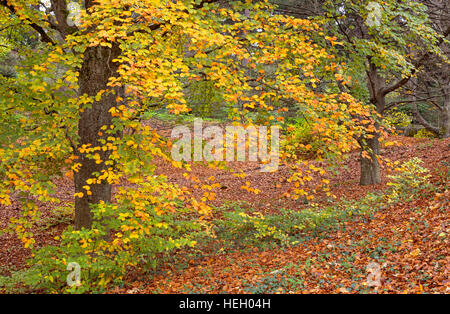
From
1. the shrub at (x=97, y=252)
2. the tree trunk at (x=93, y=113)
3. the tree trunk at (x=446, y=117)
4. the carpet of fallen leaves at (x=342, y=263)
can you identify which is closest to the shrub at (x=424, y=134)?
the tree trunk at (x=446, y=117)

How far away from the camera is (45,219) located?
12.2m

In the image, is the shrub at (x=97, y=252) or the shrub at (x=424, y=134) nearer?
the shrub at (x=97, y=252)

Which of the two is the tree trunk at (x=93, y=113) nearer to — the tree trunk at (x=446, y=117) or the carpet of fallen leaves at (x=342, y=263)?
the carpet of fallen leaves at (x=342, y=263)

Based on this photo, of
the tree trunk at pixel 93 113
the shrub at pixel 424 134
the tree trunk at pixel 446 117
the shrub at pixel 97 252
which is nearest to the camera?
the shrub at pixel 97 252

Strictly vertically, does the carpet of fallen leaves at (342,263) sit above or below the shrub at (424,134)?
below

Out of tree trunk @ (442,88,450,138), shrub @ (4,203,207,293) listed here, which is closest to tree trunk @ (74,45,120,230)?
shrub @ (4,203,207,293)

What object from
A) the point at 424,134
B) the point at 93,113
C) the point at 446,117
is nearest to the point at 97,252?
the point at 93,113

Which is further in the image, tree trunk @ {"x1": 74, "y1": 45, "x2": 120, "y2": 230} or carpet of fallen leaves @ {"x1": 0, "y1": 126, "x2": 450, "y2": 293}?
tree trunk @ {"x1": 74, "y1": 45, "x2": 120, "y2": 230}

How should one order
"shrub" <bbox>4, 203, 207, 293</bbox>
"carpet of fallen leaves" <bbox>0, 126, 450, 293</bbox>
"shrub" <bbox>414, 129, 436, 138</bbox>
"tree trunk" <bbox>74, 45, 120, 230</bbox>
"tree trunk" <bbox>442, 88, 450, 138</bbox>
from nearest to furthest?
"carpet of fallen leaves" <bbox>0, 126, 450, 293</bbox> → "shrub" <bbox>4, 203, 207, 293</bbox> → "tree trunk" <bbox>74, 45, 120, 230</bbox> → "tree trunk" <bbox>442, 88, 450, 138</bbox> → "shrub" <bbox>414, 129, 436, 138</bbox>

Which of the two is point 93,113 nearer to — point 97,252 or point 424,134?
point 97,252

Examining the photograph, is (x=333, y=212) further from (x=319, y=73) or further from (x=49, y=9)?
(x=49, y=9)

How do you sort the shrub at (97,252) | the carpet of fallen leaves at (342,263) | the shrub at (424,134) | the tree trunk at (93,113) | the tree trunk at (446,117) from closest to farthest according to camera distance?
the carpet of fallen leaves at (342,263)
the shrub at (97,252)
the tree trunk at (93,113)
the tree trunk at (446,117)
the shrub at (424,134)

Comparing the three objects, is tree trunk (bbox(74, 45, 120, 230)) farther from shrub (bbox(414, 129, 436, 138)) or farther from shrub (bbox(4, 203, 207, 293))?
shrub (bbox(414, 129, 436, 138))
